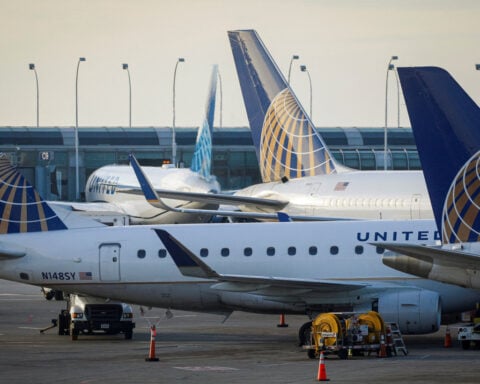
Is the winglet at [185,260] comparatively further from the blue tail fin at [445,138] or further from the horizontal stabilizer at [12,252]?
the blue tail fin at [445,138]

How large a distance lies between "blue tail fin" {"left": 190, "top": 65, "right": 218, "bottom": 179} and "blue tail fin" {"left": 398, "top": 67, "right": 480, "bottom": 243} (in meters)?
56.1

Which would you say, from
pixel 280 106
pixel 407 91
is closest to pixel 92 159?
pixel 280 106

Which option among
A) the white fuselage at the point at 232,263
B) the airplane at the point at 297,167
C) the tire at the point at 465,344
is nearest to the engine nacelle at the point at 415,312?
the white fuselage at the point at 232,263

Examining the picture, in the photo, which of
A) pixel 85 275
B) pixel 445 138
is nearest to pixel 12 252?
pixel 85 275

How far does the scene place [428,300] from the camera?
110 feet

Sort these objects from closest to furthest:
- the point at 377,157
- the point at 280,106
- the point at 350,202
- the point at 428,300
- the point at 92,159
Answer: the point at 428,300, the point at 350,202, the point at 280,106, the point at 377,157, the point at 92,159

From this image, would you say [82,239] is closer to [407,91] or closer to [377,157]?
[407,91]

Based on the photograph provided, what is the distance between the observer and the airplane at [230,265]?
111 ft

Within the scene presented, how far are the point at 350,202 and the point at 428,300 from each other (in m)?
18.9

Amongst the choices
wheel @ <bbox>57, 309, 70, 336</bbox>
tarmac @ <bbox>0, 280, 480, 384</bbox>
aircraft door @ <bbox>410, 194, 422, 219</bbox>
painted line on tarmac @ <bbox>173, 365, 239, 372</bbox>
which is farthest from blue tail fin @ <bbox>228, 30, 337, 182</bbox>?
painted line on tarmac @ <bbox>173, 365, 239, 372</bbox>

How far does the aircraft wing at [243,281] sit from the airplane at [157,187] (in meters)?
38.6

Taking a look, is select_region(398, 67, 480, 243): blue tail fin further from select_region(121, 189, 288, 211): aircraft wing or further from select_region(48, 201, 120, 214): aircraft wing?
select_region(48, 201, 120, 214): aircraft wing

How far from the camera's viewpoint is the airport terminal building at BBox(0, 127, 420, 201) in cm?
10600

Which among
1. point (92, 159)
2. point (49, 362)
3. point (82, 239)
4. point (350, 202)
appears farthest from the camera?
point (92, 159)
